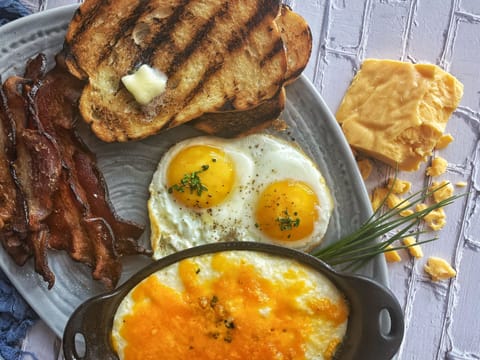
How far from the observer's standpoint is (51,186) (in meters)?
2.20

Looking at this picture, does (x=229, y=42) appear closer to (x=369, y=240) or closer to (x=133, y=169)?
(x=133, y=169)

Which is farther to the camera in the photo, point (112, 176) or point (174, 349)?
point (112, 176)

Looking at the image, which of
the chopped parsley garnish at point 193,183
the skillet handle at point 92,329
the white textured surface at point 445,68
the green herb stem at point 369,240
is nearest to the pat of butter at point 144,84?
the chopped parsley garnish at point 193,183

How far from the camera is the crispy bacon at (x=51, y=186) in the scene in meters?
2.20

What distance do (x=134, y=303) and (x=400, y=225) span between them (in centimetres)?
116

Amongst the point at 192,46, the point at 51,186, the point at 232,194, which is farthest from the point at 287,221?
the point at 51,186

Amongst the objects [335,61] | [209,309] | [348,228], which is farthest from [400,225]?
[209,309]

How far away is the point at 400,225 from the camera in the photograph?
247cm

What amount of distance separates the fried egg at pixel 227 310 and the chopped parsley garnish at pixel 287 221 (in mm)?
232

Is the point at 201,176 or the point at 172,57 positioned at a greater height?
the point at 172,57

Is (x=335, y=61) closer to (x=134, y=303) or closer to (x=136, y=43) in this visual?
(x=136, y=43)

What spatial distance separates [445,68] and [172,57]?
1.19m

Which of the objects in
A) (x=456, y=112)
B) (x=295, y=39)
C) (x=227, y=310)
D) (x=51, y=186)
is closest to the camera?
(x=227, y=310)

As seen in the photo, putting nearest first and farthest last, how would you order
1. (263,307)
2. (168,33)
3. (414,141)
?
(263,307), (168,33), (414,141)
